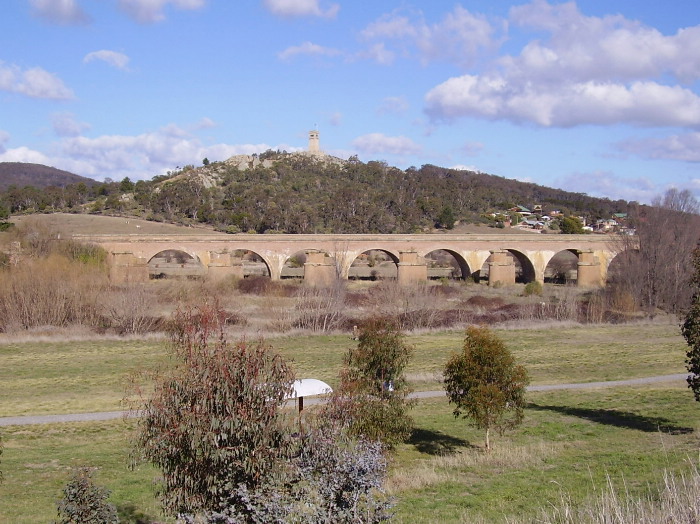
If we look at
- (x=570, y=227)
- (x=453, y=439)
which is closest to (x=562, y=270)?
(x=570, y=227)

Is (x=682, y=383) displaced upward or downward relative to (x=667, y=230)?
downward

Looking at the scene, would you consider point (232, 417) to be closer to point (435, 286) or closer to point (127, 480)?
point (127, 480)

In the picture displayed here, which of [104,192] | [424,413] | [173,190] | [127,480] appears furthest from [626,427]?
[104,192]

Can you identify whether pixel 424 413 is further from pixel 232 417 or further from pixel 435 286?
pixel 435 286

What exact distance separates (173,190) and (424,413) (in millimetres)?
69403

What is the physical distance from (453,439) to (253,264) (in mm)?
47292

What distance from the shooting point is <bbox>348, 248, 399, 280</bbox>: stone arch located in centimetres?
5334

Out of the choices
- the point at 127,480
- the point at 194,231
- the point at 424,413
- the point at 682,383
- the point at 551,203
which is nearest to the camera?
the point at 127,480

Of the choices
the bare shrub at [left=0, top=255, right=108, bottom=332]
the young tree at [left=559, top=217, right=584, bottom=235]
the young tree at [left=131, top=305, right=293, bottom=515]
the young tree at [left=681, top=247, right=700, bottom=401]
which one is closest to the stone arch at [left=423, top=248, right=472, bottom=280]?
the young tree at [left=559, top=217, right=584, bottom=235]

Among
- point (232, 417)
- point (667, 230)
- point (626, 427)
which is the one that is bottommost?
point (626, 427)

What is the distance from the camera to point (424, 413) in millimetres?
17875

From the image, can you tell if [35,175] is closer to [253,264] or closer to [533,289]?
[253,264]

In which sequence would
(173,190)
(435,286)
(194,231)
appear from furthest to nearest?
(173,190)
(194,231)
(435,286)

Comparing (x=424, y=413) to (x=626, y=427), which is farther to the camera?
(x=424, y=413)
